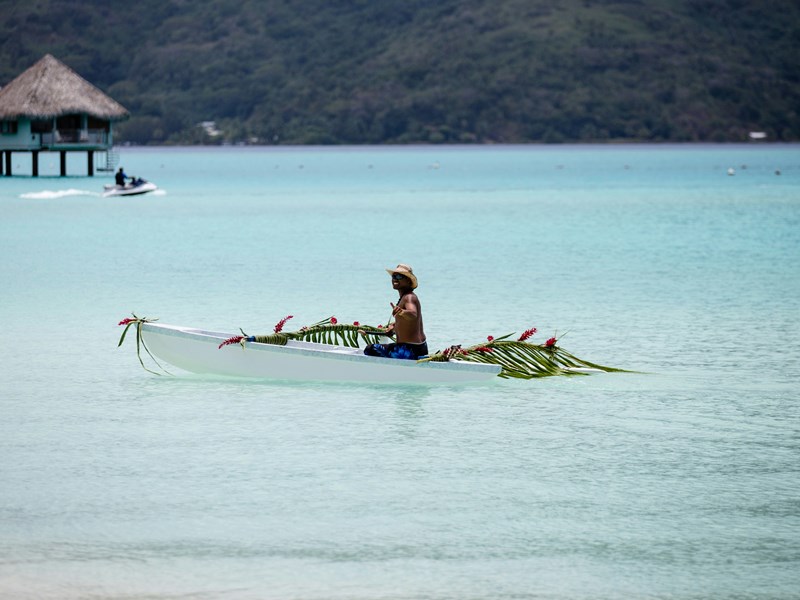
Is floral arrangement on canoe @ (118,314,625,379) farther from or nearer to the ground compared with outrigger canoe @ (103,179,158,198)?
nearer to the ground

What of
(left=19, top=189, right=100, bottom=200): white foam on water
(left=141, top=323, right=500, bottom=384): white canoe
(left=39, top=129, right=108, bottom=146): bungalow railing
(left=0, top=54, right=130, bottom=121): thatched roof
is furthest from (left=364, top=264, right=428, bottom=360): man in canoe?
(left=39, top=129, right=108, bottom=146): bungalow railing

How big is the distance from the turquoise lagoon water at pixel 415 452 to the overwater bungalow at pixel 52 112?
36685mm

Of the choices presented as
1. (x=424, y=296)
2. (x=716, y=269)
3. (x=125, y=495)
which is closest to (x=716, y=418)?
(x=125, y=495)

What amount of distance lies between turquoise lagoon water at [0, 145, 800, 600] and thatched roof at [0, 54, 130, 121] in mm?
36494

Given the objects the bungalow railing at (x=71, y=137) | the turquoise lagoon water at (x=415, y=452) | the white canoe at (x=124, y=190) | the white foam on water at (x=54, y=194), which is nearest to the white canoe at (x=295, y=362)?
the turquoise lagoon water at (x=415, y=452)

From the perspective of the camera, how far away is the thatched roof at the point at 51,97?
60.8 meters

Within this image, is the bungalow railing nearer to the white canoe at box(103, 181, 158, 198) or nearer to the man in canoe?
the white canoe at box(103, 181, 158, 198)

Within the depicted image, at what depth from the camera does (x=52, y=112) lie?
60688 millimetres

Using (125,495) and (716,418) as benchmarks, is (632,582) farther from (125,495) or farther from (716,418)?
(716,418)

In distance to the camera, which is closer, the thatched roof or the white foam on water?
the white foam on water

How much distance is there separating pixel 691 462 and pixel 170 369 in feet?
20.7

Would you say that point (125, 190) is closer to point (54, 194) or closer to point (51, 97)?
point (54, 194)

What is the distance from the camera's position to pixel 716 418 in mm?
12586

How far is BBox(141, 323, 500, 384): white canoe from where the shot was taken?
13.1 m
